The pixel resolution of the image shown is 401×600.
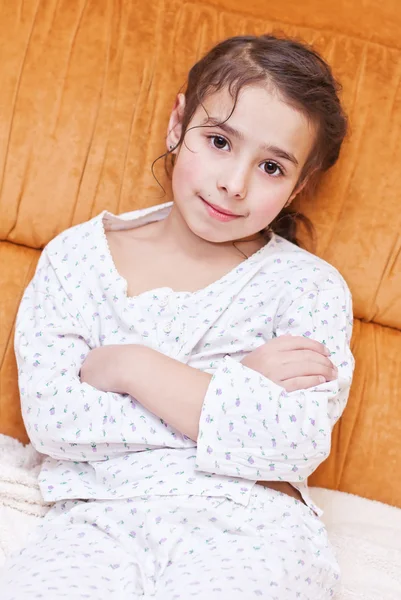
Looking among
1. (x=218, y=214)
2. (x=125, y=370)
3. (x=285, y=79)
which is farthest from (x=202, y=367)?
(x=285, y=79)

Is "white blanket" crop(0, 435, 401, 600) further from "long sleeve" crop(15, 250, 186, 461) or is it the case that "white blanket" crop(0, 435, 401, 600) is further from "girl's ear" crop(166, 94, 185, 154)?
"girl's ear" crop(166, 94, 185, 154)

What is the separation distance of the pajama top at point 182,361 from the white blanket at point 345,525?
6 cm

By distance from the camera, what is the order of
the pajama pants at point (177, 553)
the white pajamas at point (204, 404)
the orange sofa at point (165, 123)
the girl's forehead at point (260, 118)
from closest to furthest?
the pajama pants at point (177, 553) → the white pajamas at point (204, 404) → the girl's forehead at point (260, 118) → the orange sofa at point (165, 123)

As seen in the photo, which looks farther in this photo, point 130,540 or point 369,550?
point 369,550

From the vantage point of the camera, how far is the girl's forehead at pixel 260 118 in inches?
52.4

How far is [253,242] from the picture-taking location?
5.07 ft

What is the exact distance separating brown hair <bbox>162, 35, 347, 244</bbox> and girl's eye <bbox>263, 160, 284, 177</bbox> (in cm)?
8

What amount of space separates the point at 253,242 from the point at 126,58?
444 millimetres

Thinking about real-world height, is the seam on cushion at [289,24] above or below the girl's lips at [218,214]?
above

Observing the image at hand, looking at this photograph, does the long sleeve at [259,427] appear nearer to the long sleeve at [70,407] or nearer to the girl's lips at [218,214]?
the long sleeve at [70,407]

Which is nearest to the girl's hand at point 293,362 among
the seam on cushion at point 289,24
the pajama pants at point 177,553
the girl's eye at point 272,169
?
the pajama pants at point 177,553

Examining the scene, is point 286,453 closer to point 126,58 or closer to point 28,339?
point 28,339

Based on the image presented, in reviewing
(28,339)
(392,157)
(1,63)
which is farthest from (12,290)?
(392,157)

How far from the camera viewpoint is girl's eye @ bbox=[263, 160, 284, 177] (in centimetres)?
138
